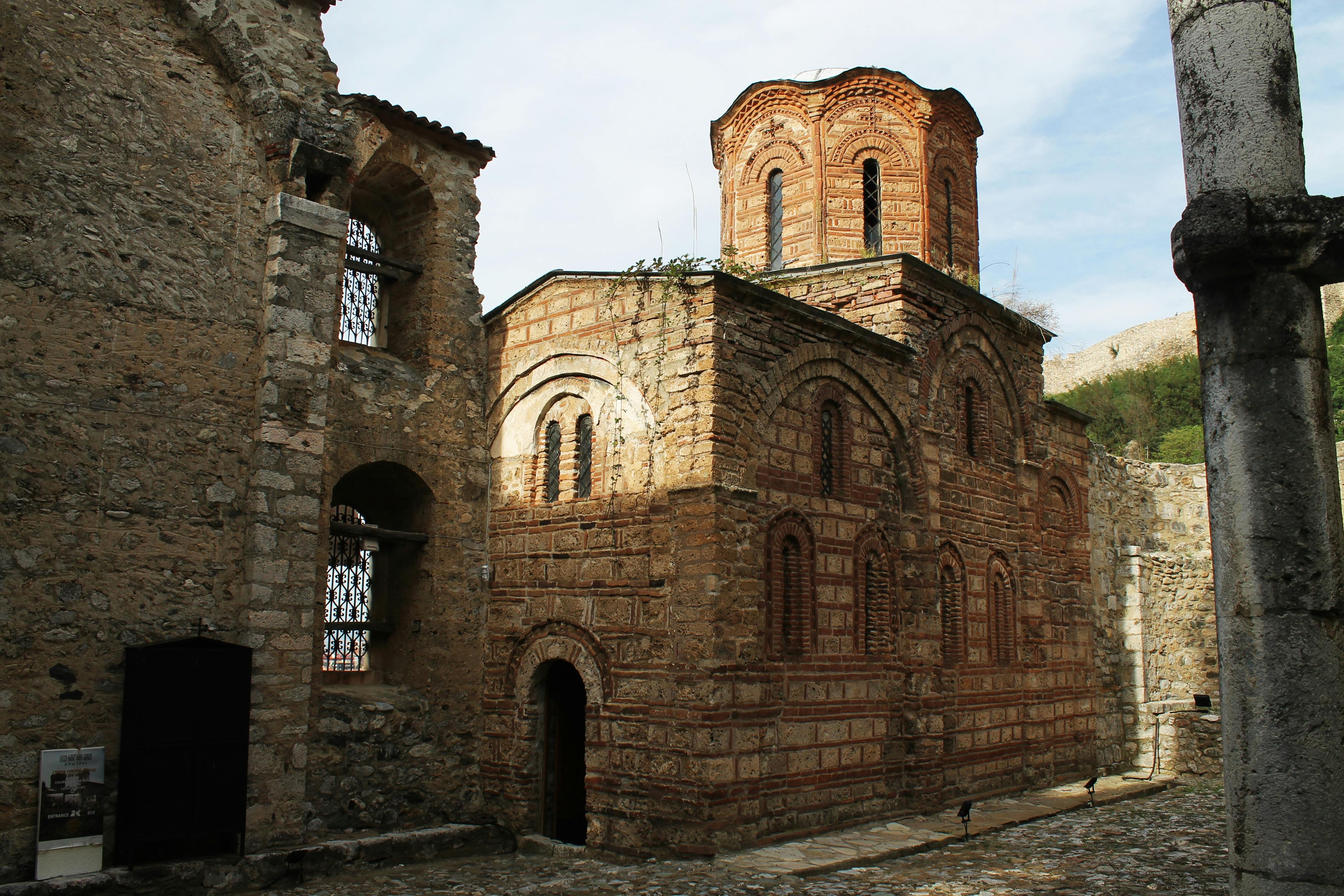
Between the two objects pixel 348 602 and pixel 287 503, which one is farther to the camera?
pixel 348 602

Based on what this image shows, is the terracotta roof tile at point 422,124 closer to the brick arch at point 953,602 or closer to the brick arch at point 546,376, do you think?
the brick arch at point 546,376

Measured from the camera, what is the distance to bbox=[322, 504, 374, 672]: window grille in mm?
8938

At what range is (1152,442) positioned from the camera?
34.1 metres

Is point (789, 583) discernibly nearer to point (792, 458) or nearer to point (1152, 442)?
point (792, 458)

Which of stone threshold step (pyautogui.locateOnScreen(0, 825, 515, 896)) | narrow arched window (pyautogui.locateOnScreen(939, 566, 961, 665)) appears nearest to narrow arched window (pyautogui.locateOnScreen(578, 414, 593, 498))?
stone threshold step (pyautogui.locateOnScreen(0, 825, 515, 896))

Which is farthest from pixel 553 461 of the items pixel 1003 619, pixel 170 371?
pixel 1003 619

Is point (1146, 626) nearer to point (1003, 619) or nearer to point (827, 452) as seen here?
point (1003, 619)

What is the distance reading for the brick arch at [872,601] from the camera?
31.1 ft

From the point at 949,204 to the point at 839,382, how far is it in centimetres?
479

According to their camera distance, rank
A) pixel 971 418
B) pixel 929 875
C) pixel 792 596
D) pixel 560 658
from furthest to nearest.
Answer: pixel 971 418 → pixel 560 658 → pixel 792 596 → pixel 929 875

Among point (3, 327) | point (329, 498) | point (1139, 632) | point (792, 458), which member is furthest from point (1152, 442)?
point (3, 327)

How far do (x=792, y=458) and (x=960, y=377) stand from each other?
10.6 feet

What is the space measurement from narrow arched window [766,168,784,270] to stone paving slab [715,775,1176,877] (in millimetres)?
6595

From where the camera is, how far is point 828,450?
31.4ft
